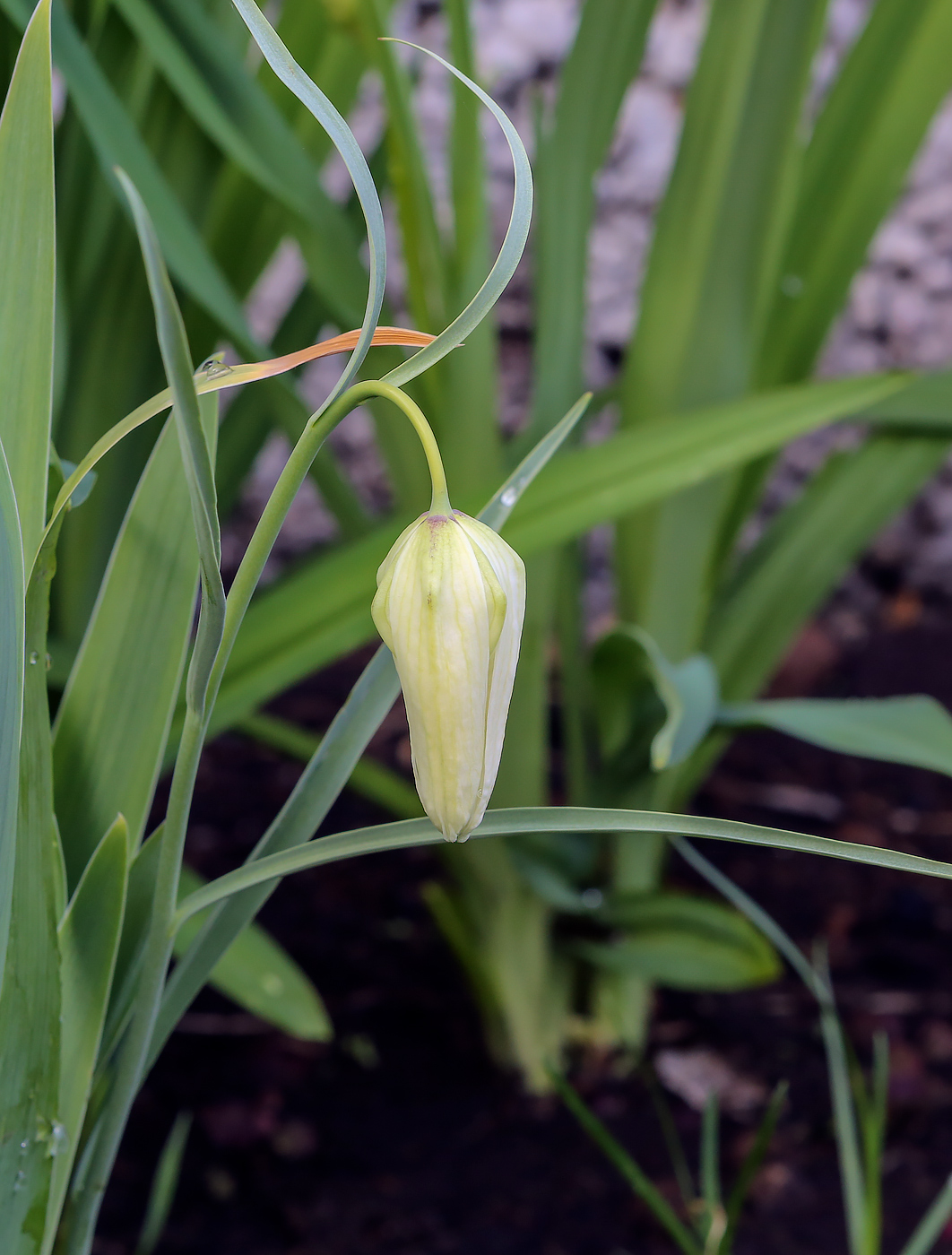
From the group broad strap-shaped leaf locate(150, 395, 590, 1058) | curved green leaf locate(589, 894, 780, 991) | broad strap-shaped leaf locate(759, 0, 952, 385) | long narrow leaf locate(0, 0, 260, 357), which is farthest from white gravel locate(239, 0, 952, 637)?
broad strap-shaped leaf locate(150, 395, 590, 1058)

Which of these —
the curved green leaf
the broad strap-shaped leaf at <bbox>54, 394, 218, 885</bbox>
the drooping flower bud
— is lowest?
the curved green leaf

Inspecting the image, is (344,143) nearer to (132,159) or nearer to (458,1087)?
(132,159)

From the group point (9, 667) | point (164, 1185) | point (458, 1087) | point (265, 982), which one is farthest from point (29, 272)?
point (458, 1087)

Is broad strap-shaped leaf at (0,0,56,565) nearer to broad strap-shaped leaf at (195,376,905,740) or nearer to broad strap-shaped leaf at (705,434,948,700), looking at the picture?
broad strap-shaped leaf at (195,376,905,740)

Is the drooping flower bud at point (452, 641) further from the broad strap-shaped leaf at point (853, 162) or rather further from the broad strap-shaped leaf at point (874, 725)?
the broad strap-shaped leaf at point (853, 162)

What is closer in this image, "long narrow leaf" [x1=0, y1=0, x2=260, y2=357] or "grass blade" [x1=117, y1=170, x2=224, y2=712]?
"grass blade" [x1=117, y1=170, x2=224, y2=712]

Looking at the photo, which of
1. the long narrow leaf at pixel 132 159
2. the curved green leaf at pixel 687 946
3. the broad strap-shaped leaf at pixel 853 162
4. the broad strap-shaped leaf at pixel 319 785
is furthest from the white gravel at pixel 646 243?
the broad strap-shaped leaf at pixel 319 785
